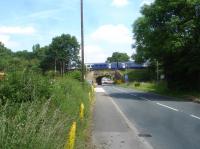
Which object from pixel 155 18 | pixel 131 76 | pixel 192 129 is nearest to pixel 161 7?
pixel 155 18

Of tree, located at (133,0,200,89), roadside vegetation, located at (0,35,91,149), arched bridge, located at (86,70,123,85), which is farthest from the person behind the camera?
arched bridge, located at (86,70,123,85)

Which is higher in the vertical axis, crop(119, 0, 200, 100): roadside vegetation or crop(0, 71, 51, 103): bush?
crop(119, 0, 200, 100): roadside vegetation

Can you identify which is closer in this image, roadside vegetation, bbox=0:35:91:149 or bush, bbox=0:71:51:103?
roadside vegetation, bbox=0:35:91:149

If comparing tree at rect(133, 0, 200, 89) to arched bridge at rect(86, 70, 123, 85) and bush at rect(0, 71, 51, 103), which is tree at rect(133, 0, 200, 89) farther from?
arched bridge at rect(86, 70, 123, 85)

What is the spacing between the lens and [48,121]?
875cm

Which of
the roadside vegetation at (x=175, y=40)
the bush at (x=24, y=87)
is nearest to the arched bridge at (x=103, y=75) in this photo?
the roadside vegetation at (x=175, y=40)

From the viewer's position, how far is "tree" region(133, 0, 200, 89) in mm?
42969

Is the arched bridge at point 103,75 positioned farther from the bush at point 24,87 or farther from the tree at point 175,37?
the bush at point 24,87

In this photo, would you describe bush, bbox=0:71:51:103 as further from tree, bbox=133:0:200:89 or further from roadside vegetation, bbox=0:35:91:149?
tree, bbox=133:0:200:89

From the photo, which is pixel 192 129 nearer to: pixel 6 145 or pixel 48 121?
pixel 48 121

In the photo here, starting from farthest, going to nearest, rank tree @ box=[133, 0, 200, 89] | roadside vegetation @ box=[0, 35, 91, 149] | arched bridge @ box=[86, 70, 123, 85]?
arched bridge @ box=[86, 70, 123, 85] → tree @ box=[133, 0, 200, 89] → roadside vegetation @ box=[0, 35, 91, 149]

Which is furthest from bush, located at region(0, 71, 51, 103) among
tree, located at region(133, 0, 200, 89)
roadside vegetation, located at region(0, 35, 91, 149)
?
tree, located at region(133, 0, 200, 89)

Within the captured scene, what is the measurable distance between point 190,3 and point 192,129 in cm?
2722

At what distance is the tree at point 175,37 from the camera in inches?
1692
